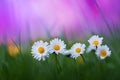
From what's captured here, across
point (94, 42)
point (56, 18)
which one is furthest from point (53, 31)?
point (94, 42)

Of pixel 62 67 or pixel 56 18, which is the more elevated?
pixel 56 18

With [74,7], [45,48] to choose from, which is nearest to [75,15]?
[74,7]

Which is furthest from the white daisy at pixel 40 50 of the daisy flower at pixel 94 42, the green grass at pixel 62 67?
the daisy flower at pixel 94 42

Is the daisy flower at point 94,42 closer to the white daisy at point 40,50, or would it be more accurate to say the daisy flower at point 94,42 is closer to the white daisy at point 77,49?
the white daisy at point 77,49

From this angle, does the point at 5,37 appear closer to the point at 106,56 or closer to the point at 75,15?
the point at 75,15

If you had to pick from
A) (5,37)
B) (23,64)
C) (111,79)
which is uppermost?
(5,37)

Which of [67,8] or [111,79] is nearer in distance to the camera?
[111,79]

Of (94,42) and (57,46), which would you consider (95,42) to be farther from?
(57,46)
